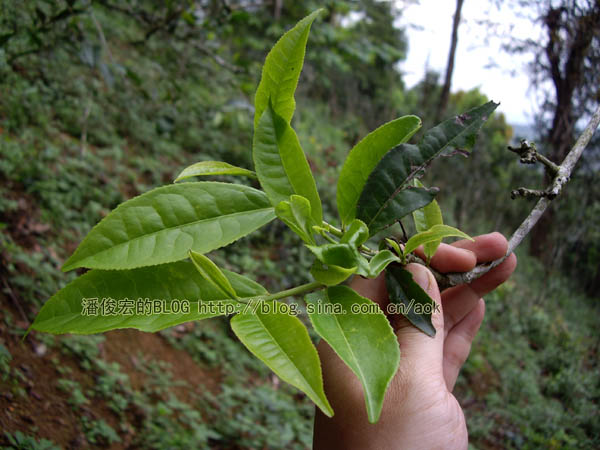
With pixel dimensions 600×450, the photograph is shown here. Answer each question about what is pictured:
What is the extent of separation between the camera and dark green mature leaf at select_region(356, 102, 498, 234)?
0.62m

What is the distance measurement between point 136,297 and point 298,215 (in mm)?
240

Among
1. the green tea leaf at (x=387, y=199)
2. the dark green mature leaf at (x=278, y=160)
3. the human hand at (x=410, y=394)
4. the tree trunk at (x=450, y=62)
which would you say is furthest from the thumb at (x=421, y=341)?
the tree trunk at (x=450, y=62)

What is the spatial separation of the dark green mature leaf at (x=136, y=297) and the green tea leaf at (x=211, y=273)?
2 cm

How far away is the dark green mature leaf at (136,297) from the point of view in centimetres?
53

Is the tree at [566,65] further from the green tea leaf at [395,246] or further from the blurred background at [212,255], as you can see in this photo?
the green tea leaf at [395,246]

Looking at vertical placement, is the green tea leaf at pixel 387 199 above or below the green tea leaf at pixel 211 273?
above

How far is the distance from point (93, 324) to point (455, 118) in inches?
23.0

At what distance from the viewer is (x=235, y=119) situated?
520cm

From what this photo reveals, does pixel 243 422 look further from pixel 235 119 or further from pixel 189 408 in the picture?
pixel 235 119

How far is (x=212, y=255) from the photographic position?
10.8 feet

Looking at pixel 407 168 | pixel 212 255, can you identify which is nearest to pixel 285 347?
pixel 407 168

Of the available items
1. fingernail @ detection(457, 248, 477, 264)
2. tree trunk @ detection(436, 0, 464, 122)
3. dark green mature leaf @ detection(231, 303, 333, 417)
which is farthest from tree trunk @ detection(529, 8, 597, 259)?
dark green mature leaf @ detection(231, 303, 333, 417)

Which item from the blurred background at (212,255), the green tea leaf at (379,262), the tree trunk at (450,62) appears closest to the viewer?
the green tea leaf at (379,262)

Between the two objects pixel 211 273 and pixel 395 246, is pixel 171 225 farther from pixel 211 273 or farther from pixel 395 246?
pixel 395 246
